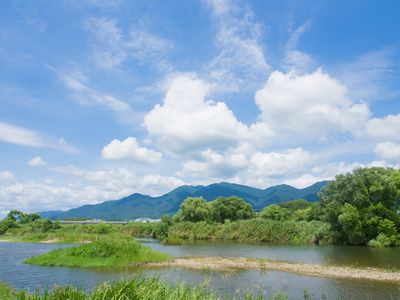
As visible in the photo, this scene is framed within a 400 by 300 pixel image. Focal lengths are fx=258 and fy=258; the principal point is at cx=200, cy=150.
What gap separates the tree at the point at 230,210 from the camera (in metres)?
97.1

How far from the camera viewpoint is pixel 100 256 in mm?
31781

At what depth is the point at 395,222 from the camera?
4916 centimetres

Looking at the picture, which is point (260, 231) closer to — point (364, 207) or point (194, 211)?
point (364, 207)

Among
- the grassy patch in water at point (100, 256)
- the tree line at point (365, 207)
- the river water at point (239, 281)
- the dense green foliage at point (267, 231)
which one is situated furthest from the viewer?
the dense green foliage at point (267, 231)

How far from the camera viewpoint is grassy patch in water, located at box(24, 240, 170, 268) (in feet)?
99.4

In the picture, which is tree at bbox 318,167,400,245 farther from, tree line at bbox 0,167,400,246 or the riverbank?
the riverbank

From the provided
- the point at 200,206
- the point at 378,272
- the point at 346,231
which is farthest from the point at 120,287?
the point at 200,206

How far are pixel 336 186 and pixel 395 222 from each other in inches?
478

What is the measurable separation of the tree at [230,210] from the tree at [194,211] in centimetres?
308

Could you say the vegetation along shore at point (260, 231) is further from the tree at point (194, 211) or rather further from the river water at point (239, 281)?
the river water at point (239, 281)

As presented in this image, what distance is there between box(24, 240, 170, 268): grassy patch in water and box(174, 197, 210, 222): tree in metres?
62.9

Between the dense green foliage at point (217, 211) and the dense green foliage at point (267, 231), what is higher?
the dense green foliage at point (217, 211)

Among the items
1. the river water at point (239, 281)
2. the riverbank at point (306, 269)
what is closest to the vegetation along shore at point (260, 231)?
the riverbank at point (306, 269)

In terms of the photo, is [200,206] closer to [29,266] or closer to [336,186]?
[336,186]
